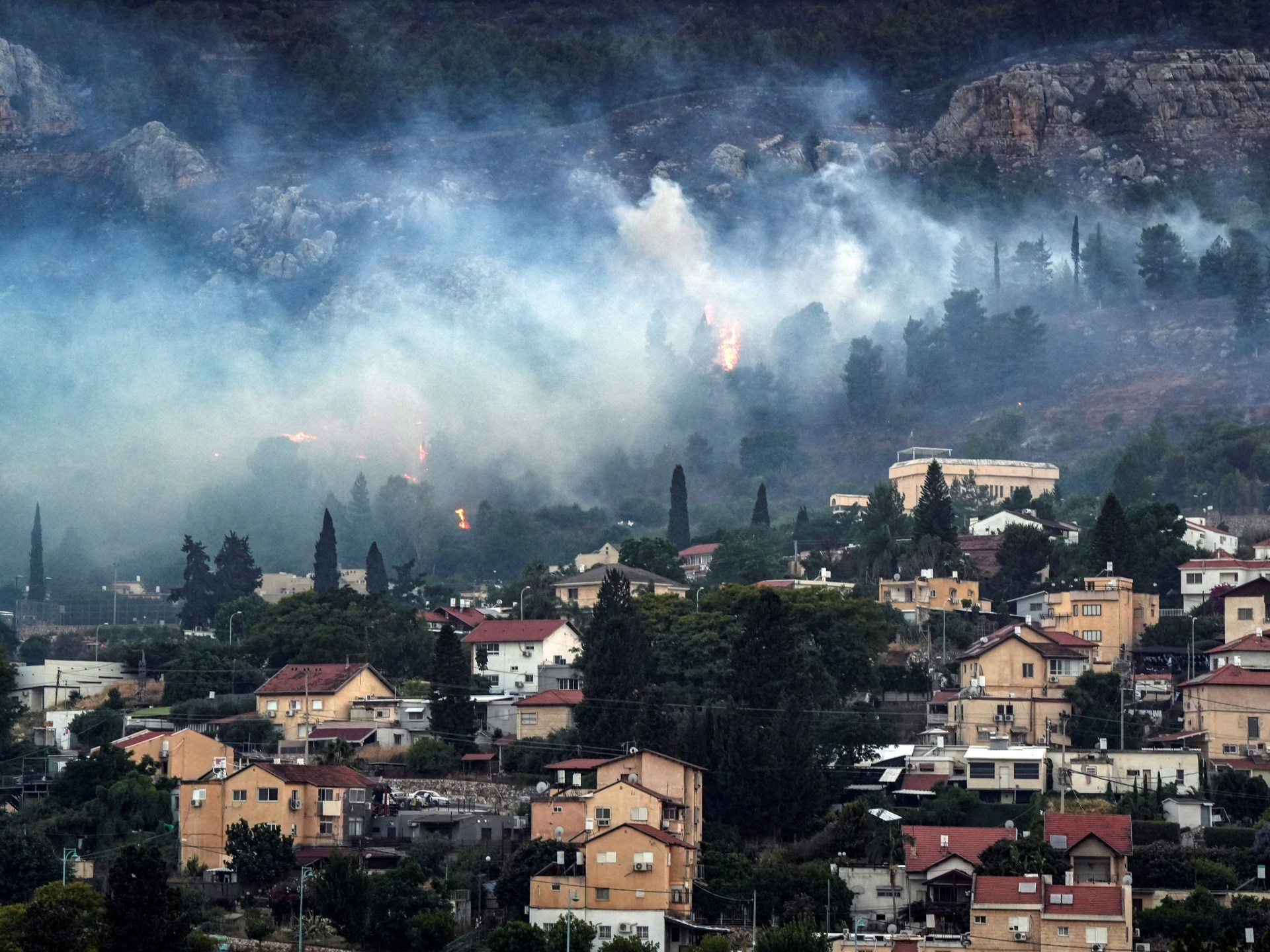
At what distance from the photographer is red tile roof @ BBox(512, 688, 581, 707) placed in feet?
330

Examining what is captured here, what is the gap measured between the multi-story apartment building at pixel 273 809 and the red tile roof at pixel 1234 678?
31.8 meters

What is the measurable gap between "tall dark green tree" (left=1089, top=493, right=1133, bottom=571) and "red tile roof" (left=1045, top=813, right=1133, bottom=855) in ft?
110

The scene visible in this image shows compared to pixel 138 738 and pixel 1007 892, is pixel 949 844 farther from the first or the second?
pixel 138 738

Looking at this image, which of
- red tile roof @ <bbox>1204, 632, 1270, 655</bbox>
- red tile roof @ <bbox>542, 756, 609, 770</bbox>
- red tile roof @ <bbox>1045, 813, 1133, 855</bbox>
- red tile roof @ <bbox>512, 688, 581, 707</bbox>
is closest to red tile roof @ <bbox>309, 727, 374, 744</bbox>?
red tile roof @ <bbox>512, 688, 581, 707</bbox>

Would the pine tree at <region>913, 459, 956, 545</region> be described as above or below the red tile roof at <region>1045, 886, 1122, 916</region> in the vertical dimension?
above

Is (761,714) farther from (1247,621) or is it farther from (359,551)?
(359,551)

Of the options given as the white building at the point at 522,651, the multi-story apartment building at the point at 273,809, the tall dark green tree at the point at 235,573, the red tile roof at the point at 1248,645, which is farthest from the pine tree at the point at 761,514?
the multi-story apartment building at the point at 273,809

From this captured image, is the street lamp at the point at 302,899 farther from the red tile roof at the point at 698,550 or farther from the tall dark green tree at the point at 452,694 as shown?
the red tile roof at the point at 698,550

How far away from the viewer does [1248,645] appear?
102m

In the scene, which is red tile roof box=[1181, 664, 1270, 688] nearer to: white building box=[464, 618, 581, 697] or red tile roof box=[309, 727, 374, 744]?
white building box=[464, 618, 581, 697]

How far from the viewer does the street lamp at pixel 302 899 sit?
77.7m

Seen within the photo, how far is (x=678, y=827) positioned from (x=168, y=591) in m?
92.3

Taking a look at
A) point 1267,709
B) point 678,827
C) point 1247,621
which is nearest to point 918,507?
point 1247,621

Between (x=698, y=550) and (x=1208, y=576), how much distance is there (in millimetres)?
36060
